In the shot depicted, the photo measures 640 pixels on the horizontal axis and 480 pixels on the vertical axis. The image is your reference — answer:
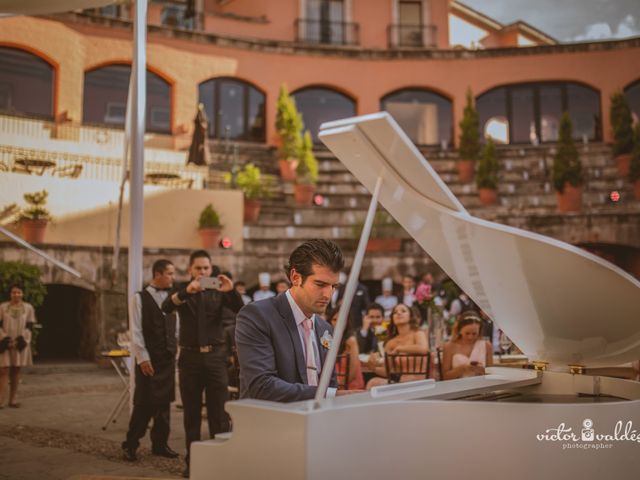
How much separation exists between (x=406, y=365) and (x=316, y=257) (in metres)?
3.85

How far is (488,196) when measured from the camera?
1487 cm

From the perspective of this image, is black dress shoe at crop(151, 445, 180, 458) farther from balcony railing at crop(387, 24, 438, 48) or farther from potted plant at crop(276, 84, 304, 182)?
balcony railing at crop(387, 24, 438, 48)

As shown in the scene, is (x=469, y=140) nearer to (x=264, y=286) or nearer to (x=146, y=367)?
(x=264, y=286)

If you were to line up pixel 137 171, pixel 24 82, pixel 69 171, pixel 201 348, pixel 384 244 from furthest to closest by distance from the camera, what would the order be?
1. pixel 24 82
2. pixel 384 244
3. pixel 69 171
4. pixel 137 171
5. pixel 201 348

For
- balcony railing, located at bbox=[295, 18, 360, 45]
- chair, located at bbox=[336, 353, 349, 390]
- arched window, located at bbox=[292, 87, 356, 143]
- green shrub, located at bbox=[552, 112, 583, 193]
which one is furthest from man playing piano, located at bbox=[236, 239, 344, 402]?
balcony railing, located at bbox=[295, 18, 360, 45]

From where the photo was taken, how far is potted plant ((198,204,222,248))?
42.4 feet

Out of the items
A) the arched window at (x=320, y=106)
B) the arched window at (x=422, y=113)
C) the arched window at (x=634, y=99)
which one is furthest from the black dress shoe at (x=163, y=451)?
the arched window at (x=634, y=99)

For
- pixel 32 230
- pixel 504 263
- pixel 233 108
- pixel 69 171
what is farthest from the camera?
pixel 233 108

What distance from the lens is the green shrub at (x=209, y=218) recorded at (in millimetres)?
12914

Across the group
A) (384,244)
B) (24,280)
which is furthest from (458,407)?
(384,244)

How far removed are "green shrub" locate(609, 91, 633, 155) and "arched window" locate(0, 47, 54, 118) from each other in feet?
42.8

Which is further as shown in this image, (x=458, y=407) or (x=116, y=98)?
(x=116, y=98)

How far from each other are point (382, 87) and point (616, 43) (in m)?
6.30

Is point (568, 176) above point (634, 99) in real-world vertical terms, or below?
below
